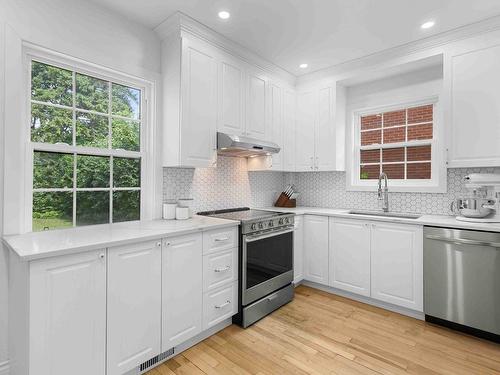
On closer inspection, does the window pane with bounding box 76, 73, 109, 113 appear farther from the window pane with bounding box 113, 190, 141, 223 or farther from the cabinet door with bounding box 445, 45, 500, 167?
the cabinet door with bounding box 445, 45, 500, 167

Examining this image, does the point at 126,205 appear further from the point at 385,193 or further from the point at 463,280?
the point at 463,280

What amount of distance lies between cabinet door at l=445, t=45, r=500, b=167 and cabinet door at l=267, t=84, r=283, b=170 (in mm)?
1806

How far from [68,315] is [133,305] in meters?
0.38

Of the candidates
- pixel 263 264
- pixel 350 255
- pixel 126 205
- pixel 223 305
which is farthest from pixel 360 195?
pixel 126 205

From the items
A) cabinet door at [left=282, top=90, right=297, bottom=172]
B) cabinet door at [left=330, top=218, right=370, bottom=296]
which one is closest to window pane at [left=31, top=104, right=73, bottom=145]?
cabinet door at [left=282, top=90, right=297, bottom=172]

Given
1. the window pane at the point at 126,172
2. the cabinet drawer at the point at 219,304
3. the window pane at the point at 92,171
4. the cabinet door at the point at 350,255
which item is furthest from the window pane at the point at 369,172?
the window pane at the point at 92,171

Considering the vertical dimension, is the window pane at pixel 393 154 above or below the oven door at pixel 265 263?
above

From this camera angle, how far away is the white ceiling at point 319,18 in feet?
7.52

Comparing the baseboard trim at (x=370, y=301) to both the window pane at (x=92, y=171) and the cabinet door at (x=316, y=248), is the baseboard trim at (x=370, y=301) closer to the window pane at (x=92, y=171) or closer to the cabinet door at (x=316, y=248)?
the cabinet door at (x=316, y=248)

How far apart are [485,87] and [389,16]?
1.11 m

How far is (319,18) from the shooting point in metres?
2.49

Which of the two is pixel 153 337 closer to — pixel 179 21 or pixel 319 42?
pixel 179 21

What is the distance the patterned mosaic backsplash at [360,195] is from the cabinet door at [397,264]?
0.66m

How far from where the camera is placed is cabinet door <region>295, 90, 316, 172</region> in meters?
3.79
